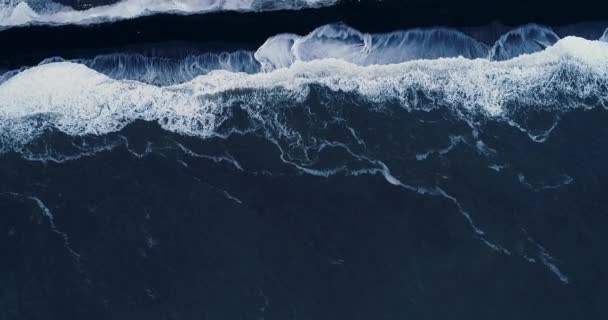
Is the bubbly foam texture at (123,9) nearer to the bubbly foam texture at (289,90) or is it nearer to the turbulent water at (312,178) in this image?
the turbulent water at (312,178)

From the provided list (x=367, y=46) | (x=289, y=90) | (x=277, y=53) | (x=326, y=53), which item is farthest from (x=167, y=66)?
(x=367, y=46)

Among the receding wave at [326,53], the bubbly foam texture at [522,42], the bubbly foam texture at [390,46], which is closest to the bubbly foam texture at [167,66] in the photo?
the receding wave at [326,53]

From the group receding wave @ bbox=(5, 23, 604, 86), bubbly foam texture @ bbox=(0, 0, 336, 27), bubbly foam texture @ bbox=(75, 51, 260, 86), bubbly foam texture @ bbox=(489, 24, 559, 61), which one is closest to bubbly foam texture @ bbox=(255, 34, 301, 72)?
receding wave @ bbox=(5, 23, 604, 86)

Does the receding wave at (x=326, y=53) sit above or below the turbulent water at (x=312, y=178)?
above

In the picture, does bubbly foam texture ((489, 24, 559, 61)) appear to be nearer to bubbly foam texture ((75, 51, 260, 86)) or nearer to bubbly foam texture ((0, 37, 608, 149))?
bubbly foam texture ((0, 37, 608, 149))

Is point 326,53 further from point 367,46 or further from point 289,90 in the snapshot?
point 289,90

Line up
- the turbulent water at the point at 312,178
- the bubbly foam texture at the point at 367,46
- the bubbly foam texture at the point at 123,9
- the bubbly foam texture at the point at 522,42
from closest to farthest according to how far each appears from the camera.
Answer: the turbulent water at the point at 312,178 → the bubbly foam texture at the point at 367,46 → the bubbly foam texture at the point at 522,42 → the bubbly foam texture at the point at 123,9
